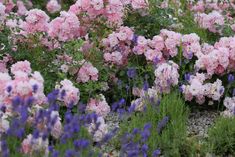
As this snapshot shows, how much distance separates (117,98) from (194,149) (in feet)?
4.12

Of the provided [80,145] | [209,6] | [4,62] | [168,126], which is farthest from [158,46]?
[209,6]

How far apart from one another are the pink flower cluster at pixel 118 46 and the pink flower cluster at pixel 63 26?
38cm

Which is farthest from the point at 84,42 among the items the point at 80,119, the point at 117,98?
the point at 80,119

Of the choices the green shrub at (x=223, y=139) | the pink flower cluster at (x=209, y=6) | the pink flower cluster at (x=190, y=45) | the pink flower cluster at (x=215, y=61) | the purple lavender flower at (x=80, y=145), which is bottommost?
the green shrub at (x=223, y=139)

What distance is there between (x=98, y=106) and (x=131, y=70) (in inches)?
18.4

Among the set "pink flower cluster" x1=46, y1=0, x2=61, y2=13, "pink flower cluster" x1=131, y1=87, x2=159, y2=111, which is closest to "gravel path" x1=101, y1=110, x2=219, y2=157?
"pink flower cluster" x1=131, y1=87, x2=159, y2=111

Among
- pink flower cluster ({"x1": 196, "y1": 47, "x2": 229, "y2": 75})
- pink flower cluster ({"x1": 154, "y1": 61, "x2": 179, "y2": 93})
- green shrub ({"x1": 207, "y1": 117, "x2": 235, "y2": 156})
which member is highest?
pink flower cluster ({"x1": 196, "y1": 47, "x2": 229, "y2": 75})

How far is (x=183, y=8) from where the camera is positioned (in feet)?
25.1

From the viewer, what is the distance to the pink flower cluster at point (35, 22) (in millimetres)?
5438

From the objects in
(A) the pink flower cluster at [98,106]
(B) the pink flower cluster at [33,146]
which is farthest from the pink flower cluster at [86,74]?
(B) the pink flower cluster at [33,146]

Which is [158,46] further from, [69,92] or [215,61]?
[69,92]

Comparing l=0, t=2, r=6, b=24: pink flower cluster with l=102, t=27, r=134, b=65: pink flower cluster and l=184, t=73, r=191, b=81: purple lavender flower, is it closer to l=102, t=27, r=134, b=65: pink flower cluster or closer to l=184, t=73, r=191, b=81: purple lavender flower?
l=102, t=27, r=134, b=65: pink flower cluster

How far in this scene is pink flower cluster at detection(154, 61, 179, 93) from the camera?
520cm

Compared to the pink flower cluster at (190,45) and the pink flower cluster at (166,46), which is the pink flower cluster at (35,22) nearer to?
the pink flower cluster at (166,46)
